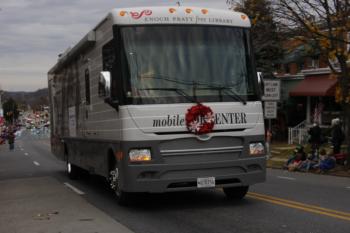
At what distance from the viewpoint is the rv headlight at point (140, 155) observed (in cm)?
908

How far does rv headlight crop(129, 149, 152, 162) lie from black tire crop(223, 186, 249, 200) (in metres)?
2.20

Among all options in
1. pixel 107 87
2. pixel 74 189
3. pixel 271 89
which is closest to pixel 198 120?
pixel 107 87

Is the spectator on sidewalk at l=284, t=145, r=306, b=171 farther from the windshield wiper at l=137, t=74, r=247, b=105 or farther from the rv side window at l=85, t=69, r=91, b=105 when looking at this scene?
the windshield wiper at l=137, t=74, r=247, b=105

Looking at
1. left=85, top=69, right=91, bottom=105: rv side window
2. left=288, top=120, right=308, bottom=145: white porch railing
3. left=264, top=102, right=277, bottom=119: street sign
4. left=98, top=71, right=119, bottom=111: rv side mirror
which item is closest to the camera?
left=98, top=71, right=119, bottom=111: rv side mirror

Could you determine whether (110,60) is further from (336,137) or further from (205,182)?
(336,137)

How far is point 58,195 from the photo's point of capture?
12.8 m

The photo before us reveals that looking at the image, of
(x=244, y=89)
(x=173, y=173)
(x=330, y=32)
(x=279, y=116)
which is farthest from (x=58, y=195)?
(x=279, y=116)

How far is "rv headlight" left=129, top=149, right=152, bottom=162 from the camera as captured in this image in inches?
357

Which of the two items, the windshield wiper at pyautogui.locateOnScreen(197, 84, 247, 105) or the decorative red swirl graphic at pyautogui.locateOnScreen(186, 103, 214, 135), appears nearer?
the decorative red swirl graphic at pyautogui.locateOnScreen(186, 103, 214, 135)

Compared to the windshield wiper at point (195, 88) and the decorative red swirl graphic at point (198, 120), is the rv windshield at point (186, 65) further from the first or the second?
the decorative red swirl graphic at point (198, 120)

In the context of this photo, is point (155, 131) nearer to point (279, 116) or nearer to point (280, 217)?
point (280, 217)

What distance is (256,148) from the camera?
31.6 feet

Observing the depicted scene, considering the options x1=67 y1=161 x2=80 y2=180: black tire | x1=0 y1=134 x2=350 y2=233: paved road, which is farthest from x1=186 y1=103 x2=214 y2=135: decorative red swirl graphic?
x1=67 y1=161 x2=80 y2=180: black tire

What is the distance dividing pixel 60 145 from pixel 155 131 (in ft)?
30.1
